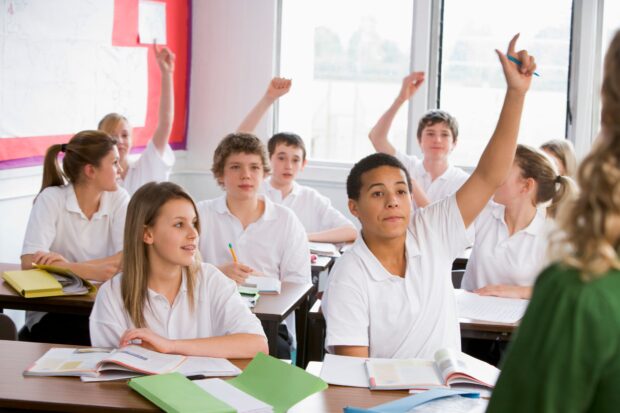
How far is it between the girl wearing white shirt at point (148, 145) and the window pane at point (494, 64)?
8.22 feet

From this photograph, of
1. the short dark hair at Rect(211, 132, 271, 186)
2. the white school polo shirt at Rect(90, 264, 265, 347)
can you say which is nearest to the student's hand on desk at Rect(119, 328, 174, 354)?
the white school polo shirt at Rect(90, 264, 265, 347)

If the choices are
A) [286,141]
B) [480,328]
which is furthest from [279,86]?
[480,328]

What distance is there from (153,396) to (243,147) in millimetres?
2132

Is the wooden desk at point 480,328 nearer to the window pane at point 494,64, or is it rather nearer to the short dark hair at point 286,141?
the short dark hair at point 286,141

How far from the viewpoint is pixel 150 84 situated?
590 cm

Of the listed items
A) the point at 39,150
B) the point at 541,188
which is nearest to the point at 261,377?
the point at 541,188

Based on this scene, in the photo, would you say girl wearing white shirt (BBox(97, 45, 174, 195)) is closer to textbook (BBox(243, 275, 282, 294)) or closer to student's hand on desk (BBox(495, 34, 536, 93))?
textbook (BBox(243, 275, 282, 294))

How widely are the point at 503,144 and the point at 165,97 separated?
2624 millimetres

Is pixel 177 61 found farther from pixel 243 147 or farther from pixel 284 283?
pixel 284 283

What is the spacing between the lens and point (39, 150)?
460 centimetres

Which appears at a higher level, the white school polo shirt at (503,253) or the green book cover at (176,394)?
the white school polo shirt at (503,253)

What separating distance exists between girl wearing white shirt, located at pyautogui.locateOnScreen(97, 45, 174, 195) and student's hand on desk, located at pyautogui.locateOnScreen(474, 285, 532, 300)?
2.11 meters

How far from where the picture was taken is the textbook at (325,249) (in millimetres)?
4344

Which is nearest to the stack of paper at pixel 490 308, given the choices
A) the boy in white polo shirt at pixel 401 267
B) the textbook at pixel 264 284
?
the boy in white polo shirt at pixel 401 267
